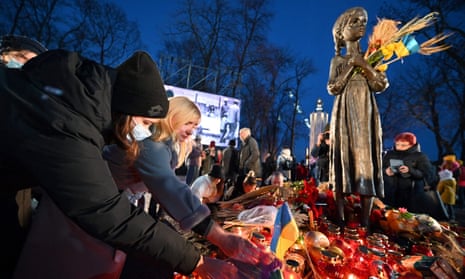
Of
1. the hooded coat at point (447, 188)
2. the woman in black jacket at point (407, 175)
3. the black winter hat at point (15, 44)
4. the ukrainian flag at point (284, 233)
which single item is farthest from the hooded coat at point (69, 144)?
the hooded coat at point (447, 188)

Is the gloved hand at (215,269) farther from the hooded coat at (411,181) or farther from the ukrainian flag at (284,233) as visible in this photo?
the hooded coat at (411,181)

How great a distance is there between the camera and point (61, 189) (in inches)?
33.3

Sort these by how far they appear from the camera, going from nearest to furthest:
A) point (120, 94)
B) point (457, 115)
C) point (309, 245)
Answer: point (120, 94) → point (309, 245) → point (457, 115)

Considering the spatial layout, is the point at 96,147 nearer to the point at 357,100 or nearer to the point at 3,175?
the point at 3,175

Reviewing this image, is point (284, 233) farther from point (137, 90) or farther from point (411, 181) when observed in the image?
point (411, 181)

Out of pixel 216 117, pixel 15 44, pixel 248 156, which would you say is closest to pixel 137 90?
pixel 15 44

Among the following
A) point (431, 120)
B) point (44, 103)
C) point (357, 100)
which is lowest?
point (44, 103)

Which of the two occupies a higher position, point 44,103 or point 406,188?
point 44,103

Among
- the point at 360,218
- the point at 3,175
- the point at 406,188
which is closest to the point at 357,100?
the point at 360,218

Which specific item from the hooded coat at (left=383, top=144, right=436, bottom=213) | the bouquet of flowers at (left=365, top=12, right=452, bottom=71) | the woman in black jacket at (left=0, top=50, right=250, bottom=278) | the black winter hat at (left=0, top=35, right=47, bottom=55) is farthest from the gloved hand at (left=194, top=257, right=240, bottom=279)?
the hooded coat at (left=383, top=144, right=436, bottom=213)

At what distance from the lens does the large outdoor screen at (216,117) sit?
13203 mm

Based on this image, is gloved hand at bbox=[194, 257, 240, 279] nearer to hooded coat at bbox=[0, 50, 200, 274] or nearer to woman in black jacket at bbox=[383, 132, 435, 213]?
hooded coat at bbox=[0, 50, 200, 274]

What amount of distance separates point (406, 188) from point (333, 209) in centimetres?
202

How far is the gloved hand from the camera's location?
1.09 metres
